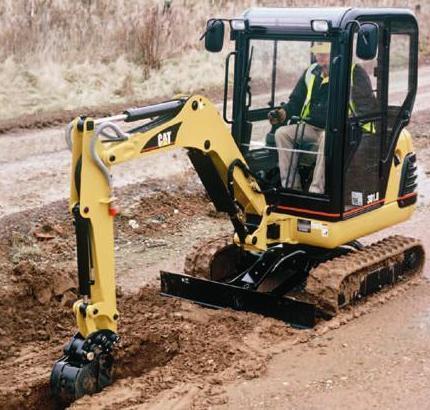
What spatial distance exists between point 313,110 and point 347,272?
1456mm

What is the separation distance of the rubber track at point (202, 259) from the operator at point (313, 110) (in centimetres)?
97

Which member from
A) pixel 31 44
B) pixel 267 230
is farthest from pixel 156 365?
pixel 31 44

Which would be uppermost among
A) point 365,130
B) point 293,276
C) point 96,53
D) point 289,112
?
point 289,112

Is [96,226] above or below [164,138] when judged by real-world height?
below

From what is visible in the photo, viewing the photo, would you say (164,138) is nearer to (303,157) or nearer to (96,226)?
(96,226)

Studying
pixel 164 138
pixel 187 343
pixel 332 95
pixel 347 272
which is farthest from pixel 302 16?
Answer: pixel 187 343

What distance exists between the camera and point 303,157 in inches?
328

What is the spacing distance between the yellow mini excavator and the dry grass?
8.56m

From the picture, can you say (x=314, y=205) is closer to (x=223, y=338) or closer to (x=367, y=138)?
(x=367, y=138)

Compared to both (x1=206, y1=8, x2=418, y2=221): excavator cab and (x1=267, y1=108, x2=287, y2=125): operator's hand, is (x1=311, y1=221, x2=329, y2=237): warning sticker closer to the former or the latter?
(x1=206, y1=8, x2=418, y2=221): excavator cab

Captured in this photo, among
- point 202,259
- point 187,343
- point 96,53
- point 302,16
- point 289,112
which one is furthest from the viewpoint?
point 96,53

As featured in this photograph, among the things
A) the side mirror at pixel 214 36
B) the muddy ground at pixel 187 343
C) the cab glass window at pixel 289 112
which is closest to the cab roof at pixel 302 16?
the cab glass window at pixel 289 112

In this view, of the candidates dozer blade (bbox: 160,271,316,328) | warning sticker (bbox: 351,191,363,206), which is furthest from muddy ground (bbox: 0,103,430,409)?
warning sticker (bbox: 351,191,363,206)

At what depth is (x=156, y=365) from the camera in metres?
7.55
